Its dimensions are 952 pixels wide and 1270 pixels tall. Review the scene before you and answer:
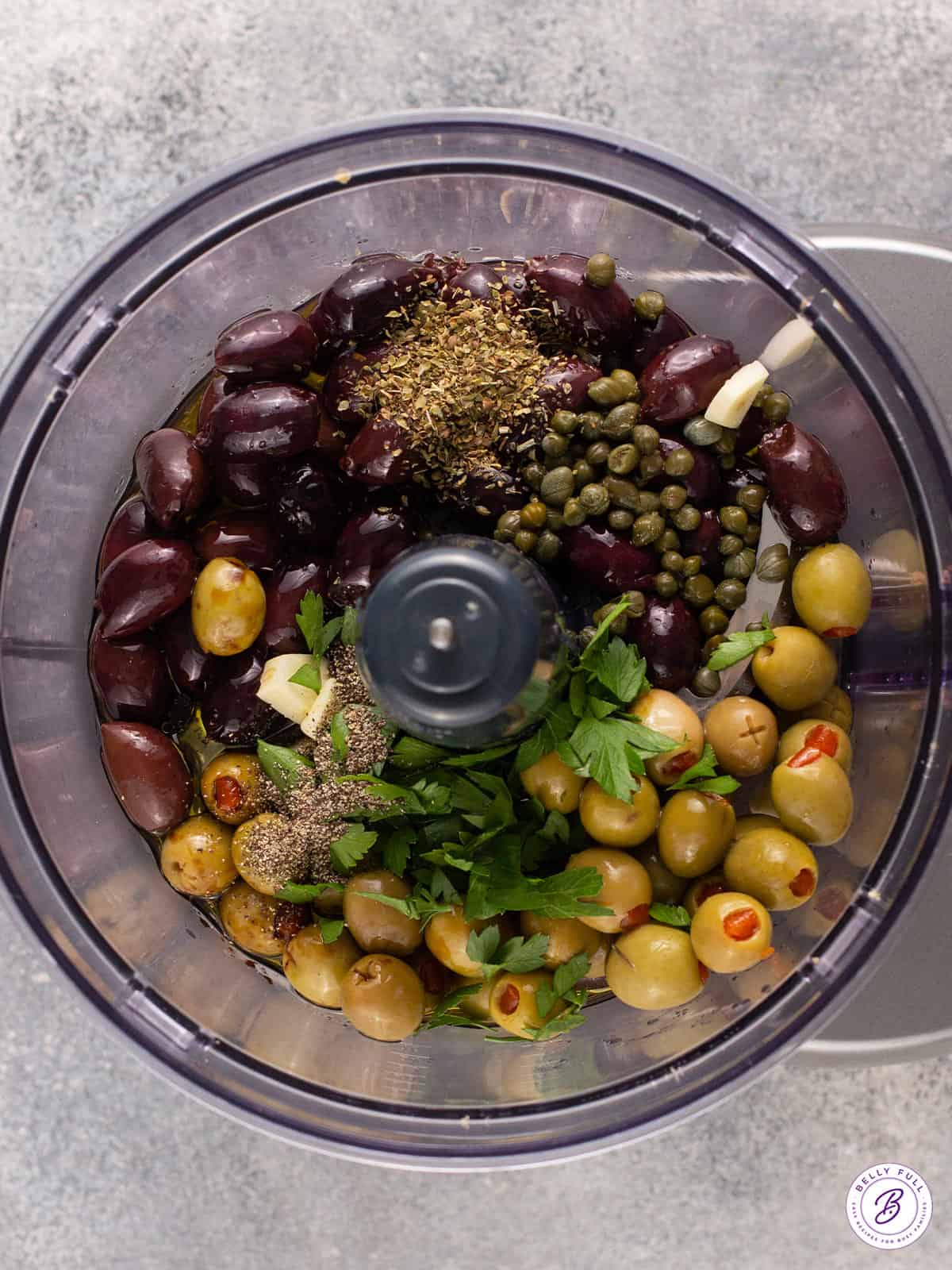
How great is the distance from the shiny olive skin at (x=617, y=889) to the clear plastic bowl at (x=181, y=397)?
0.12 meters

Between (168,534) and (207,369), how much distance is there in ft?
0.59

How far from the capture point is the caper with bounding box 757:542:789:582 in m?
1.02

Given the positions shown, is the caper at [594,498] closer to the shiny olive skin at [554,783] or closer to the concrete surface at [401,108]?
the shiny olive skin at [554,783]

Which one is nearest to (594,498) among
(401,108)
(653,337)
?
(653,337)

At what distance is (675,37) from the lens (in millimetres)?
1275

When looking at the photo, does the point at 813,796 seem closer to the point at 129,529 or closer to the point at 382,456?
the point at 382,456

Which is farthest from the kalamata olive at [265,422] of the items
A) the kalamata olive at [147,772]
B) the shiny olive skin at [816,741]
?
the shiny olive skin at [816,741]

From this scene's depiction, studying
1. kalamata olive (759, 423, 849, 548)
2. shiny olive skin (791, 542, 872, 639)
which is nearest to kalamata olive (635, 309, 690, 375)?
kalamata olive (759, 423, 849, 548)

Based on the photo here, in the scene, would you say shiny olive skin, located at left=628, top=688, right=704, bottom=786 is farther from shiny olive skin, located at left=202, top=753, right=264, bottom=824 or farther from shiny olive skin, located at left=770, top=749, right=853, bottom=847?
shiny olive skin, located at left=202, top=753, right=264, bottom=824

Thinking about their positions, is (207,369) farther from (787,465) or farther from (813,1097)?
(813,1097)

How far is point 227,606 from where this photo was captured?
989mm

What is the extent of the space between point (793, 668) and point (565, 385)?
0.31 m

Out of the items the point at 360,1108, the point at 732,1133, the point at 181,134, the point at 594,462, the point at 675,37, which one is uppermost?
the point at 675,37

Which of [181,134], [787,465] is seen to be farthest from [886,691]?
[181,134]
